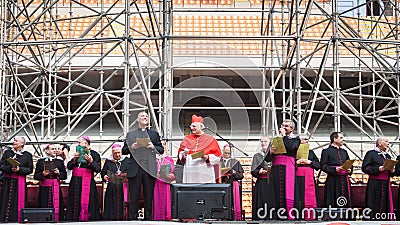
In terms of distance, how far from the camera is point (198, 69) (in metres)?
18.7

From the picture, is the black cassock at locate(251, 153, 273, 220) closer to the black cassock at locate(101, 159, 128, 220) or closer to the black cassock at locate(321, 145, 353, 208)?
the black cassock at locate(321, 145, 353, 208)

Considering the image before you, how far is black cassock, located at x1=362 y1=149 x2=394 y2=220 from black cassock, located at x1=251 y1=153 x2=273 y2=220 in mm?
1223

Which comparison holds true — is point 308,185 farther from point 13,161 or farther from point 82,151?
point 13,161

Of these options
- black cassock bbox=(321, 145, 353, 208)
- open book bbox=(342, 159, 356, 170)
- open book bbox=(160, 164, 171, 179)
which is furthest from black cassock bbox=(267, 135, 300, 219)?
open book bbox=(160, 164, 171, 179)

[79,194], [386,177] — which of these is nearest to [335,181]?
[386,177]

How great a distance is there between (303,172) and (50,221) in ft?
11.0

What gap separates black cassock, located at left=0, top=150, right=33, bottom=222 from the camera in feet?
36.1

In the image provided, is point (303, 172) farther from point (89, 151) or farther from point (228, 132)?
point (228, 132)

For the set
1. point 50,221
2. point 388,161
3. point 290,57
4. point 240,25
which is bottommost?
point 50,221

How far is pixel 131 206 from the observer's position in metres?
10.4

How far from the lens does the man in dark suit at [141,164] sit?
10.3 metres

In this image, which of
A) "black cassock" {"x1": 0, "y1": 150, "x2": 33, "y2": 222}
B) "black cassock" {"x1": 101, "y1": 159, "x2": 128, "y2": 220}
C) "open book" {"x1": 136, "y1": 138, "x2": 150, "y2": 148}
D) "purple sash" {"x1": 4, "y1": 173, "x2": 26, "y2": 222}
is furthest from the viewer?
"black cassock" {"x1": 101, "y1": 159, "x2": 128, "y2": 220}

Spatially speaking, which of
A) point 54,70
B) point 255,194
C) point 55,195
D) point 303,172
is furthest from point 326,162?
point 54,70

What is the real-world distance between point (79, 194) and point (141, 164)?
126cm
